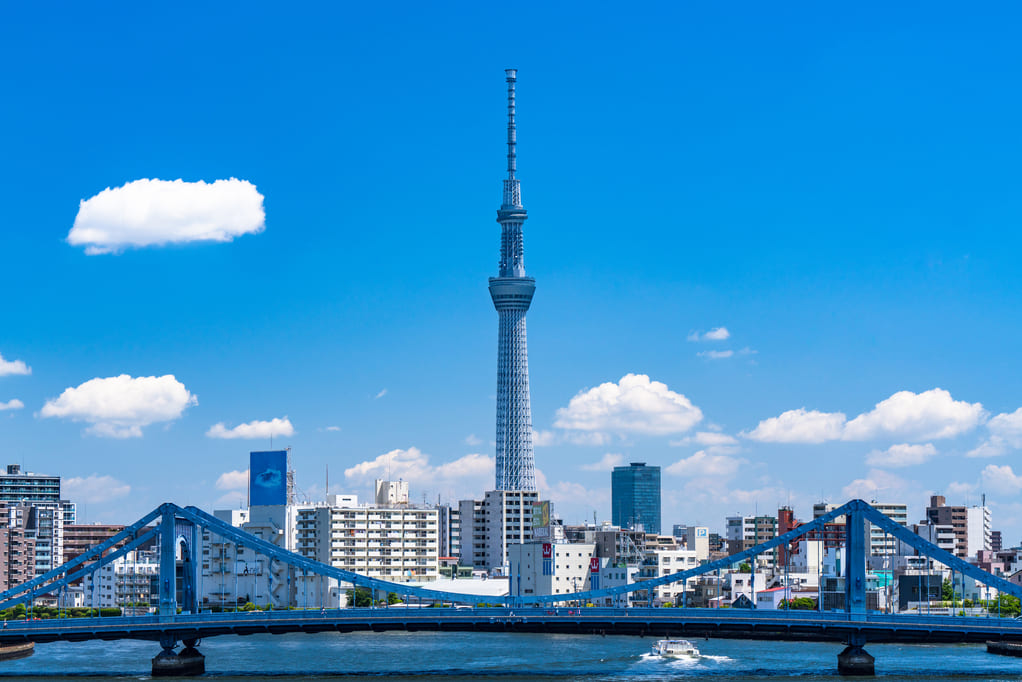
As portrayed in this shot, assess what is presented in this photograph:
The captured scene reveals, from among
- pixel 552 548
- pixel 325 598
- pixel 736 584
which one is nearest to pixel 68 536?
pixel 325 598

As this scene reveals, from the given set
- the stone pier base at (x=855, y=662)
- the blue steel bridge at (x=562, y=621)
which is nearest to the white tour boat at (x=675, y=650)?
the blue steel bridge at (x=562, y=621)

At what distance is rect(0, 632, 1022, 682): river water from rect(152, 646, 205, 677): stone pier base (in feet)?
2.11

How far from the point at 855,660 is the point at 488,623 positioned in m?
13.8

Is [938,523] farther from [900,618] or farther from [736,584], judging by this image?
[900,618]

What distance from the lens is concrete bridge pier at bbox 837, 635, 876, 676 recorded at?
57.6 m

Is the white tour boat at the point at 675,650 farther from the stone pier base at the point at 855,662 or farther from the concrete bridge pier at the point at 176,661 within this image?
the concrete bridge pier at the point at 176,661

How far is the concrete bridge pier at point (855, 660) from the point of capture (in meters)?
57.6

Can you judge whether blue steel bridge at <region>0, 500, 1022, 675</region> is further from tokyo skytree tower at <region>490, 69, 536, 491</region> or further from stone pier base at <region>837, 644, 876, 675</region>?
tokyo skytree tower at <region>490, 69, 536, 491</region>

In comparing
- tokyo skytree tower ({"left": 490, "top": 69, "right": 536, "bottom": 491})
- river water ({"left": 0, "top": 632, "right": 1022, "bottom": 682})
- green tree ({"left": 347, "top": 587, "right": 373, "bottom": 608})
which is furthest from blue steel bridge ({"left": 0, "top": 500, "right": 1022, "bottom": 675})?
tokyo skytree tower ({"left": 490, "top": 69, "right": 536, "bottom": 491})

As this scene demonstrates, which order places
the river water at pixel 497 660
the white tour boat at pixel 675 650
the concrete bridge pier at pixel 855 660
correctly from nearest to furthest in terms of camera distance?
the concrete bridge pier at pixel 855 660, the river water at pixel 497 660, the white tour boat at pixel 675 650

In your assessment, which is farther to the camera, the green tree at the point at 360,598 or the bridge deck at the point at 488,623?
the green tree at the point at 360,598

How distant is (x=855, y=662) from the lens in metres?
57.6

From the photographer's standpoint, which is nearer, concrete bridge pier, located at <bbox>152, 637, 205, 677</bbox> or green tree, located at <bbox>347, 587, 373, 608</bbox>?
concrete bridge pier, located at <bbox>152, 637, 205, 677</bbox>

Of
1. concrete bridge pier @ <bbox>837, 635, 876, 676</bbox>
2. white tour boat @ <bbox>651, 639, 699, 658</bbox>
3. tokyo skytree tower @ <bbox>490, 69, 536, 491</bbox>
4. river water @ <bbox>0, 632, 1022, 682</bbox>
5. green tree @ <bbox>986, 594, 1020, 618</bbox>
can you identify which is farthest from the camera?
tokyo skytree tower @ <bbox>490, 69, 536, 491</bbox>
